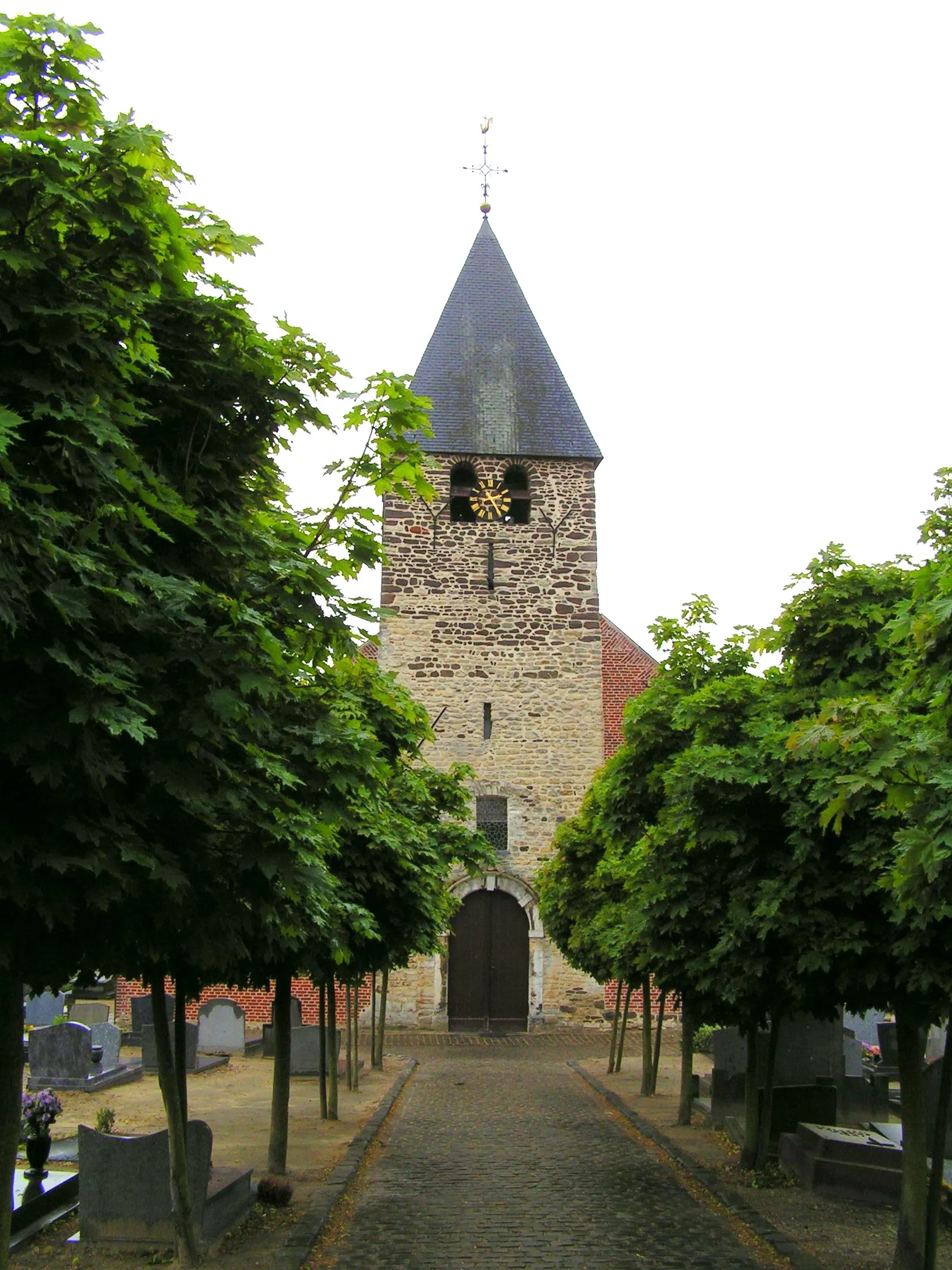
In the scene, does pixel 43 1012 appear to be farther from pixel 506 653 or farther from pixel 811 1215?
pixel 811 1215

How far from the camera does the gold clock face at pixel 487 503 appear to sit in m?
28.2

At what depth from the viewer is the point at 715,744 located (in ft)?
29.1

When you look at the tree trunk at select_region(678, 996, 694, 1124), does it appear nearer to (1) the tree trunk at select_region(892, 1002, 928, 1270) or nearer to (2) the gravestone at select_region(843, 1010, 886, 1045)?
(1) the tree trunk at select_region(892, 1002, 928, 1270)

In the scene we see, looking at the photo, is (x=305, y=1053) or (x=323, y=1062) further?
(x=305, y=1053)

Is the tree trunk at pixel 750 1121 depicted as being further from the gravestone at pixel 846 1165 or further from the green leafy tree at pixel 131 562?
the green leafy tree at pixel 131 562

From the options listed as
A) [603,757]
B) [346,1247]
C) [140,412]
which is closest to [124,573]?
[140,412]

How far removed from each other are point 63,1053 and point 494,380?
18.8 metres

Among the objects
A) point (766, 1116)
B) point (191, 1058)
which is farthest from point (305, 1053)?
point (766, 1116)

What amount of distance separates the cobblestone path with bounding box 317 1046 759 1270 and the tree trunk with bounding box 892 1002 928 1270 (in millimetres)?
1011

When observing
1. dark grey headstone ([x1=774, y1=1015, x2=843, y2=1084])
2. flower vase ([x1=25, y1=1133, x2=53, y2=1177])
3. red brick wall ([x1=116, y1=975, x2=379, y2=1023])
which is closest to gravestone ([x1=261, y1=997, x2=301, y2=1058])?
red brick wall ([x1=116, y1=975, x2=379, y2=1023])

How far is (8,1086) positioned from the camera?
4680 millimetres

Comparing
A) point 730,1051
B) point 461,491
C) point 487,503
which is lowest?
point 730,1051

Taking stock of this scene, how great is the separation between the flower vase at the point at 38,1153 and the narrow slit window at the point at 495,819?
17329 millimetres

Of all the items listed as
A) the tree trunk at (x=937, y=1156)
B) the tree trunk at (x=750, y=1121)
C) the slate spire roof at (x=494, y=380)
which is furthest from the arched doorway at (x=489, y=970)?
the tree trunk at (x=937, y=1156)
